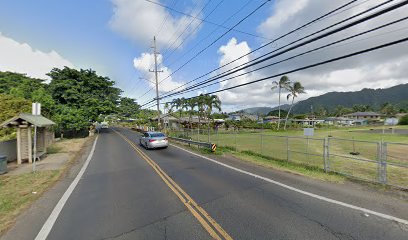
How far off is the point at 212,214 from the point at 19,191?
7.11 meters

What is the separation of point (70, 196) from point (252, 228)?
19.2ft

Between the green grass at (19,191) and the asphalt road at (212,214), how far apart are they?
1.13 metres

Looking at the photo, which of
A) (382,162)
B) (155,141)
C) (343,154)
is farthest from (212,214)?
(343,154)

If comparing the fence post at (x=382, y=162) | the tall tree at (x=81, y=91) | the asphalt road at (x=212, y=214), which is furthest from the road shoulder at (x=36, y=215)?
the tall tree at (x=81, y=91)

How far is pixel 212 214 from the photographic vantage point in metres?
5.11

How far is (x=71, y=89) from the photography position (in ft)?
118

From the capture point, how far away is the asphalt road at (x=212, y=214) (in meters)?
4.27

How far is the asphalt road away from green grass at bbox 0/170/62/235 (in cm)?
113

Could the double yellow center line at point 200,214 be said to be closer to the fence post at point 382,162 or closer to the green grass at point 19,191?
the green grass at point 19,191

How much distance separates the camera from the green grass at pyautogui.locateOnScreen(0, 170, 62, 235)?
549cm

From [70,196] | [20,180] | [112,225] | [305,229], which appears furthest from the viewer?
[20,180]

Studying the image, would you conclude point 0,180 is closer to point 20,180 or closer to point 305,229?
point 20,180

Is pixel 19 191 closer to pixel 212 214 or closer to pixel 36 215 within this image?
pixel 36 215

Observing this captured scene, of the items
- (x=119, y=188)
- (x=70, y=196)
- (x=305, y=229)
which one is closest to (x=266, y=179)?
(x=305, y=229)
